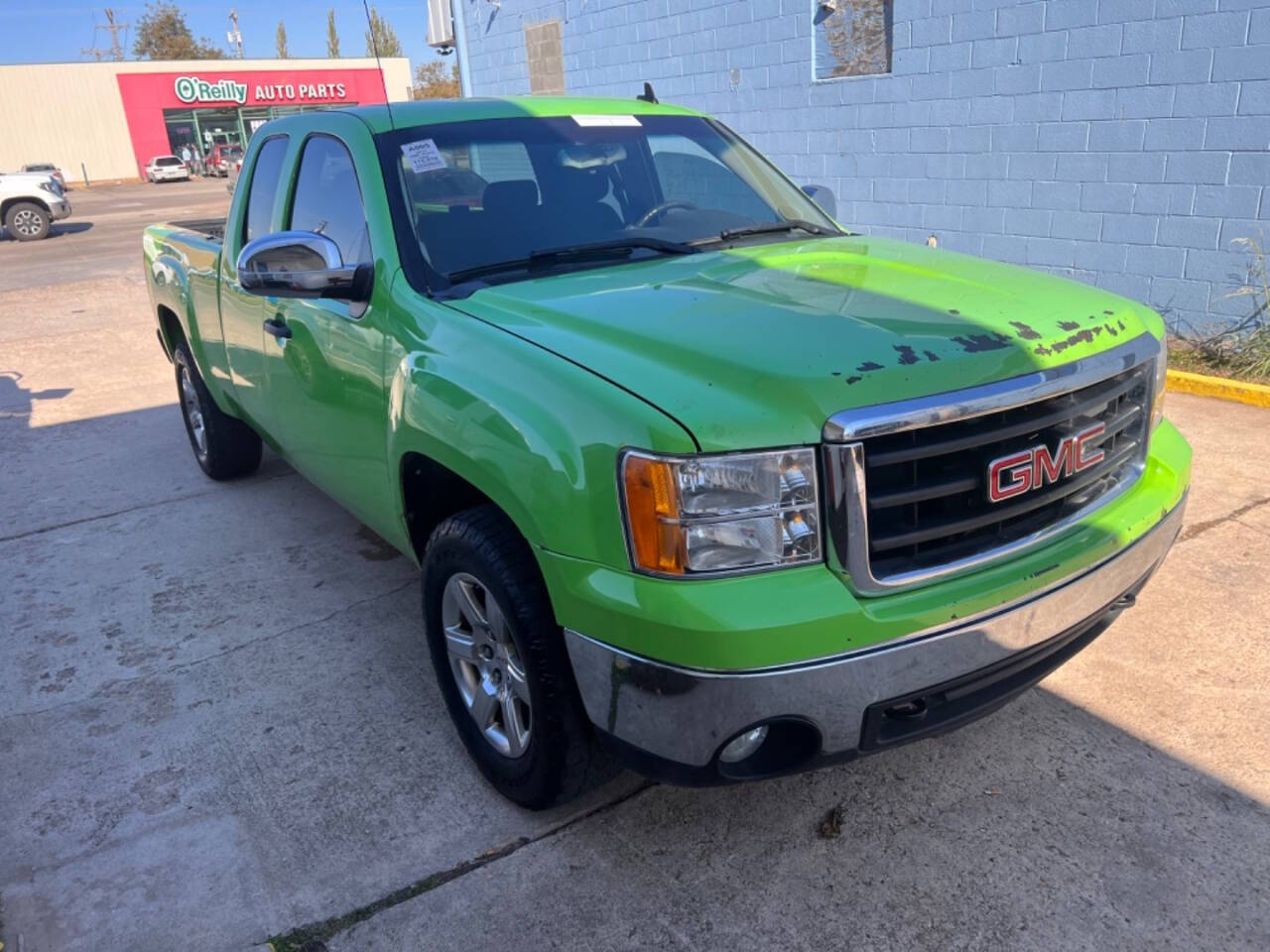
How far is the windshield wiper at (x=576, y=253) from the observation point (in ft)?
10.2

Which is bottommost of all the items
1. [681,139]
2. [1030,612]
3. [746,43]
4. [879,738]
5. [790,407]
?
[879,738]

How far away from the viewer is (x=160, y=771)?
3.13 m

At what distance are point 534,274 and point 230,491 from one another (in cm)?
330

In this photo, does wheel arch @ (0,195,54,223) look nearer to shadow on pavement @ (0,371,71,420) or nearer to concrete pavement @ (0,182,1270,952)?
shadow on pavement @ (0,371,71,420)

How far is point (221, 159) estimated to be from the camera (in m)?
47.0

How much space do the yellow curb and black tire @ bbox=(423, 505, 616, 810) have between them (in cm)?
504

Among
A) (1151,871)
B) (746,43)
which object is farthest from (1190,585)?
(746,43)

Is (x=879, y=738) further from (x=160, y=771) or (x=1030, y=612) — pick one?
(x=160, y=771)

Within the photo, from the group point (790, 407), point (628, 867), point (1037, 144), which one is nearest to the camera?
point (790, 407)

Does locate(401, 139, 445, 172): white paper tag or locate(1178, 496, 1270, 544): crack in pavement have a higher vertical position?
locate(401, 139, 445, 172): white paper tag

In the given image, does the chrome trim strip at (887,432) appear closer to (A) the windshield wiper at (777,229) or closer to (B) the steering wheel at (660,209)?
(A) the windshield wiper at (777,229)

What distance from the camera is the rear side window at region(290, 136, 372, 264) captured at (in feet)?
11.1

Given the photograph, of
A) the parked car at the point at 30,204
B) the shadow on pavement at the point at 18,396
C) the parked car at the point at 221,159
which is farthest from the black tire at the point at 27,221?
the parked car at the point at 221,159

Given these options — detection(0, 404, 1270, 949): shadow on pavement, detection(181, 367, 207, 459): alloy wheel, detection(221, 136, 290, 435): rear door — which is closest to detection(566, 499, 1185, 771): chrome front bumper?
detection(0, 404, 1270, 949): shadow on pavement
